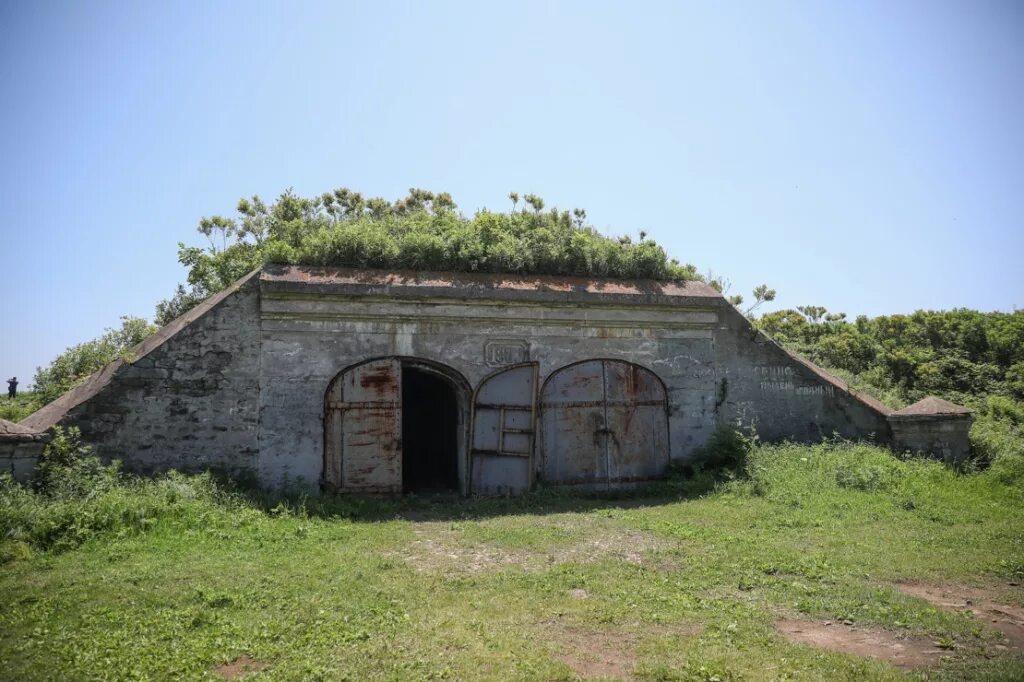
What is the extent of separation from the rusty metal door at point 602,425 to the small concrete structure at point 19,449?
713 cm

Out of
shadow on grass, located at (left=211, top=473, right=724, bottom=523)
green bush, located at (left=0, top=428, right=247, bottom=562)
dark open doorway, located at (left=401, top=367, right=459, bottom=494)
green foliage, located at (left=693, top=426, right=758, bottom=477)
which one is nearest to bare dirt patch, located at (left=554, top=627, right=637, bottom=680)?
shadow on grass, located at (left=211, top=473, right=724, bottom=523)

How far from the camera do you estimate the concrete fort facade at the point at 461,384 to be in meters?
10.0

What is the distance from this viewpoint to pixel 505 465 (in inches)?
439

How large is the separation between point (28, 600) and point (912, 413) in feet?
42.0

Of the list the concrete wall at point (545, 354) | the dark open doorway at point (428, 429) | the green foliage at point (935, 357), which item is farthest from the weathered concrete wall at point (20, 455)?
the green foliage at point (935, 357)

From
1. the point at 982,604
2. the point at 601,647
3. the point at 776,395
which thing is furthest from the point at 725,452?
the point at 601,647

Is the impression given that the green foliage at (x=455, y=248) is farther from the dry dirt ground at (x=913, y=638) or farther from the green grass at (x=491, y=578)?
the dry dirt ground at (x=913, y=638)

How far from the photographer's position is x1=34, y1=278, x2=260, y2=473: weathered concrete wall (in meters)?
9.55

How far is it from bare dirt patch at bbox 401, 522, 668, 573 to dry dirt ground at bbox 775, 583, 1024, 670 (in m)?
2.13

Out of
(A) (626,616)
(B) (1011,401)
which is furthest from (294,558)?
(B) (1011,401)

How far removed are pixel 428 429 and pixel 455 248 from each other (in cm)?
530

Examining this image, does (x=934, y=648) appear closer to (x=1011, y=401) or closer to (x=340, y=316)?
(x=340, y=316)

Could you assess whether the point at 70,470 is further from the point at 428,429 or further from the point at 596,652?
the point at 428,429

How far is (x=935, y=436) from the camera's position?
38.6ft
